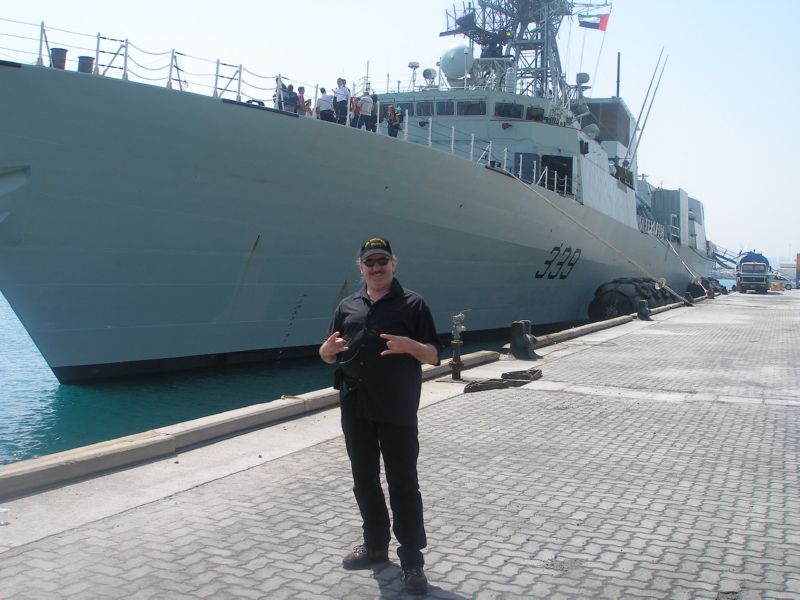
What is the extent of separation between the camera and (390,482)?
3.11 m

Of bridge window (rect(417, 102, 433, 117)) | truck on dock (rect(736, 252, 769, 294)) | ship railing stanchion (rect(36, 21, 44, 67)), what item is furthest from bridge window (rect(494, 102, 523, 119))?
truck on dock (rect(736, 252, 769, 294))

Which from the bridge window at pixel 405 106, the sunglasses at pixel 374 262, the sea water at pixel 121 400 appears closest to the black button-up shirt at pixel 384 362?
the sunglasses at pixel 374 262

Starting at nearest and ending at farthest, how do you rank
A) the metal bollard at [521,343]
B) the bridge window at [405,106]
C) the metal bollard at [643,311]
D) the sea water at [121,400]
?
the sea water at [121,400] < the metal bollard at [521,343] < the bridge window at [405,106] < the metal bollard at [643,311]

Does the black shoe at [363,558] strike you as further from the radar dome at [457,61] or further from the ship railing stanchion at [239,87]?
the radar dome at [457,61]

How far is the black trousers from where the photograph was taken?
9.95 feet

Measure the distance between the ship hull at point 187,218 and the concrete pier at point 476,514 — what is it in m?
4.86

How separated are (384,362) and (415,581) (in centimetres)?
87

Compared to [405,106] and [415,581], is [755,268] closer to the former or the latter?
[405,106]

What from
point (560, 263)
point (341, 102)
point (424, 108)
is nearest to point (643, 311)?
point (560, 263)

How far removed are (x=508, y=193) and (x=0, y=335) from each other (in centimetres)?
1357

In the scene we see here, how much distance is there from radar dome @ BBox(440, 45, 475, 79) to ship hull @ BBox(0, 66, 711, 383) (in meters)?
7.64

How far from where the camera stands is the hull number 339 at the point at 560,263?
17911 millimetres

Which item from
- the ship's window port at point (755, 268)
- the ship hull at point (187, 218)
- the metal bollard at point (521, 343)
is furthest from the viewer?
the ship's window port at point (755, 268)

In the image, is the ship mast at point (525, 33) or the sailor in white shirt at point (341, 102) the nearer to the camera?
the sailor in white shirt at point (341, 102)
